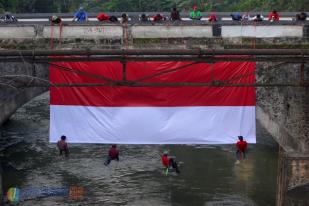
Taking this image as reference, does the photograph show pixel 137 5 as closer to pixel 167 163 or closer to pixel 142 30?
pixel 167 163

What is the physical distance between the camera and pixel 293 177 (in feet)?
58.7

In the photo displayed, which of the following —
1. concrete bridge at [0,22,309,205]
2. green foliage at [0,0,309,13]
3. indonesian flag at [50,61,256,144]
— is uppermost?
green foliage at [0,0,309,13]

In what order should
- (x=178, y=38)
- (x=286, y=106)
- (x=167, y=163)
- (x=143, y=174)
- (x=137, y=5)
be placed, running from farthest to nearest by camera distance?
(x=137, y=5) → (x=143, y=174) → (x=167, y=163) → (x=286, y=106) → (x=178, y=38)

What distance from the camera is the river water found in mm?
22031

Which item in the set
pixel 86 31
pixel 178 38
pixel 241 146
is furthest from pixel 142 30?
pixel 241 146

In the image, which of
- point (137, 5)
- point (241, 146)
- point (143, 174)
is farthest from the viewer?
point (137, 5)

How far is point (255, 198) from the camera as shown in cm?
2217

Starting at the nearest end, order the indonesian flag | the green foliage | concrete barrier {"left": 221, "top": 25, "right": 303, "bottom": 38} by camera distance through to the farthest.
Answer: the indonesian flag, concrete barrier {"left": 221, "top": 25, "right": 303, "bottom": 38}, the green foliage

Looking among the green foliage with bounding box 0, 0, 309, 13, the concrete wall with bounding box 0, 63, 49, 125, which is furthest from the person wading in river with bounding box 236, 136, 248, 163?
the green foliage with bounding box 0, 0, 309, 13

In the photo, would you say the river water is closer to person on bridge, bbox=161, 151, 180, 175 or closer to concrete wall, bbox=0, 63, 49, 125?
A: person on bridge, bbox=161, 151, 180, 175

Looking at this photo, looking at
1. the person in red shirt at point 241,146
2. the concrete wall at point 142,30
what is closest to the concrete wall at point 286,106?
the concrete wall at point 142,30

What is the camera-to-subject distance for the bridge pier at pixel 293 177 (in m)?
17.9

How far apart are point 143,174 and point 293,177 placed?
8.42 m

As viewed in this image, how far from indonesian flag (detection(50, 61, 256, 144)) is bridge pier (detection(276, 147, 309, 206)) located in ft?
8.17
